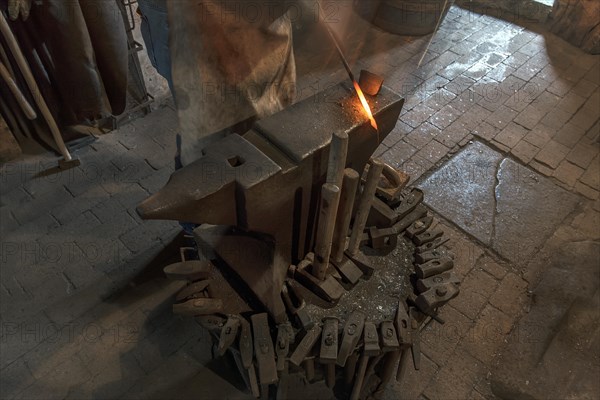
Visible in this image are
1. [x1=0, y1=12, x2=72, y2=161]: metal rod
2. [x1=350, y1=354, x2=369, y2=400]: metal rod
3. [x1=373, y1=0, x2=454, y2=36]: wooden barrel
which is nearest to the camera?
[x1=350, y1=354, x2=369, y2=400]: metal rod

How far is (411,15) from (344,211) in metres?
5.13

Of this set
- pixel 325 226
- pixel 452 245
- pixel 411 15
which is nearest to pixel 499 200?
pixel 452 245

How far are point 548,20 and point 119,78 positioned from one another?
250 inches

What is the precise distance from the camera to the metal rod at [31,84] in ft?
10.7

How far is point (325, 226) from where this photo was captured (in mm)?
1824

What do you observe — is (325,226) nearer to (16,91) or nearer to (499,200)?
(499,200)

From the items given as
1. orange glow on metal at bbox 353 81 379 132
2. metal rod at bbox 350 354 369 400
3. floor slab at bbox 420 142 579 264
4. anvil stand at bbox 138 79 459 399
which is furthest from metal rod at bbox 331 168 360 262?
floor slab at bbox 420 142 579 264

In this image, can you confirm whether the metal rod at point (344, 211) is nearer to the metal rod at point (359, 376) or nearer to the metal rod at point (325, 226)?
the metal rod at point (325, 226)

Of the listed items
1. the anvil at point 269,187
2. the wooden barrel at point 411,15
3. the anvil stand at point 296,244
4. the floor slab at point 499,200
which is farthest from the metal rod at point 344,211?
the wooden barrel at point 411,15

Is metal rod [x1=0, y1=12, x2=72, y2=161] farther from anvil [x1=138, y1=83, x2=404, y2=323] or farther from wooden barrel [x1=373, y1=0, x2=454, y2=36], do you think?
wooden barrel [x1=373, y1=0, x2=454, y2=36]

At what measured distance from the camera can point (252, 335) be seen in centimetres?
197

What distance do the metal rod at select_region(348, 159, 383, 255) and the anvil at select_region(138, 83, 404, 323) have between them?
0.18m

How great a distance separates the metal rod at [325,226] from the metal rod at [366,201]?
172 millimetres

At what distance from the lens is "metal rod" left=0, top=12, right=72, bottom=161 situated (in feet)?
10.7
